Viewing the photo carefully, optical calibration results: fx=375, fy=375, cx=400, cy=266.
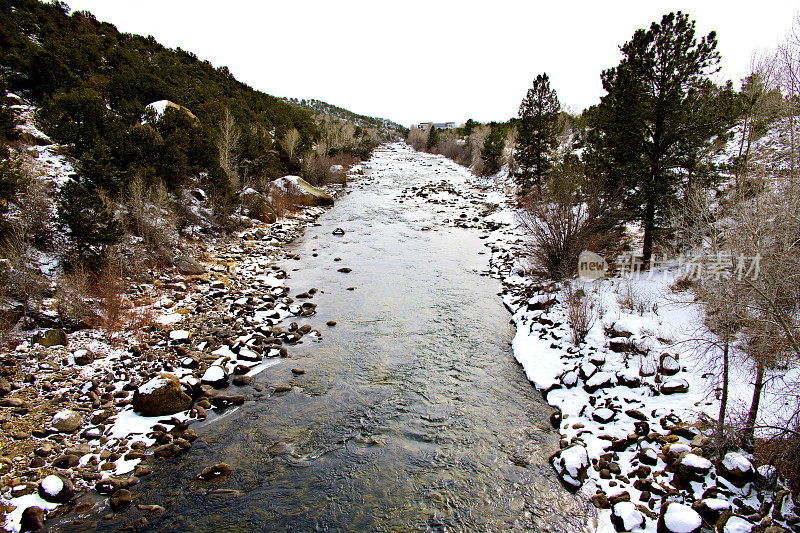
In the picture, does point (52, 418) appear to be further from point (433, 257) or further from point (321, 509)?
point (433, 257)

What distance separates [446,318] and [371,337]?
216 cm

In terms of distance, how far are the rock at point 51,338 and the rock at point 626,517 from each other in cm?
942

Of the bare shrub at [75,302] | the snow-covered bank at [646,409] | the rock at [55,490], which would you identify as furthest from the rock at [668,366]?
the bare shrub at [75,302]

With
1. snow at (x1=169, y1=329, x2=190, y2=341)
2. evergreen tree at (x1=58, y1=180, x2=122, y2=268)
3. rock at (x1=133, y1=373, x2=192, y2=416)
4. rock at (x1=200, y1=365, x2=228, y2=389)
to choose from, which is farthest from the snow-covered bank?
evergreen tree at (x1=58, y1=180, x2=122, y2=268)

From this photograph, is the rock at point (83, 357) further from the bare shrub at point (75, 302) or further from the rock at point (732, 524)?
the rock at point (732, 524)

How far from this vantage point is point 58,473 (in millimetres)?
5043

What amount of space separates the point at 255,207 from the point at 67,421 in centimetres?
1388

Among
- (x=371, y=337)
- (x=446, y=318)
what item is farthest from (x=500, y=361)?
(x=371, y=337)

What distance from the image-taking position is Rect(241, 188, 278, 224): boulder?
60.1 ft

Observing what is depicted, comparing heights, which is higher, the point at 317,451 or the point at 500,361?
the point at 500,361

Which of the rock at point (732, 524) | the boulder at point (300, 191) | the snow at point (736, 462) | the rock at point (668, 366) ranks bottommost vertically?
the rock at point (732, 524)

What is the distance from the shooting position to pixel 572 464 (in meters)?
5.30

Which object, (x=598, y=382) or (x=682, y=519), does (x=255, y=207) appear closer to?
(x=598, y=382)

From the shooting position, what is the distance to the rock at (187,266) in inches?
448
